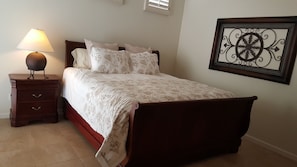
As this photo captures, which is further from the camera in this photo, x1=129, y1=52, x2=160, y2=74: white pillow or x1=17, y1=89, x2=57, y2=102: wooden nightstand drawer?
x1=129, y1=52, x2=160, y2=74: white pillow

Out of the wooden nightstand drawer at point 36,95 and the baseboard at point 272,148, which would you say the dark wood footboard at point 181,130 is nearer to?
the wooden nightstand drawer at point 36,95

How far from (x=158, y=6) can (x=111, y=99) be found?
8.53 ft

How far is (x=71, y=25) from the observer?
310cm

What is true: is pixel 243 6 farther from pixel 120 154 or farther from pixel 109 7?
pixel 120 154

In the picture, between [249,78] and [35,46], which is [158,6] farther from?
[35,46]

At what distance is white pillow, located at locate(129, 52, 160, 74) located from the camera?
3.22m

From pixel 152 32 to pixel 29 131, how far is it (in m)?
2.59

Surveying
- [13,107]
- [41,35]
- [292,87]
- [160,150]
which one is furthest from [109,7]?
[292,87]

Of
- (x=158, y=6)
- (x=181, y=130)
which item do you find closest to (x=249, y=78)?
(x=181, y=130)

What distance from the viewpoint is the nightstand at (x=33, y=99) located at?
2.54 metres

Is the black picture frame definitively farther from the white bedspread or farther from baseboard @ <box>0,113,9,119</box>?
baseboard @ <box>0,113,9,119</box>

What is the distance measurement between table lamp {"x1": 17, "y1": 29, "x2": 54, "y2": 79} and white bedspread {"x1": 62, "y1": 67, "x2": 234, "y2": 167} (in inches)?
15.7

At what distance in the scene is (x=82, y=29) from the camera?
321cm

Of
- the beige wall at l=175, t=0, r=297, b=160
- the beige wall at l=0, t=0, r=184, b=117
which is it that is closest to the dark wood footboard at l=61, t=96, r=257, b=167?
the beige wall at l=175, t=0, r=297, b=160
